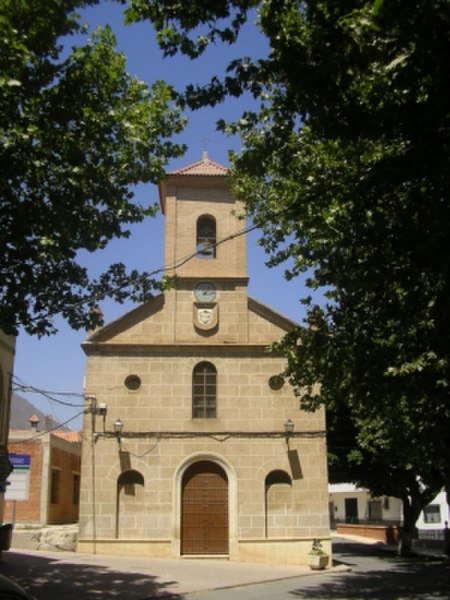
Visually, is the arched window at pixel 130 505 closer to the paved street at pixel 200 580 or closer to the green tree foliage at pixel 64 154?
the paved street at pixel 200 580

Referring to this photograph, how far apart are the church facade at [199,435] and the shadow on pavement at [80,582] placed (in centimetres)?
319

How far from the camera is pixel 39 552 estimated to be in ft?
67.7

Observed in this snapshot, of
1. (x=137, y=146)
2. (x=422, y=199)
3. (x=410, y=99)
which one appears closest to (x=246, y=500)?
(x=137, y=146)

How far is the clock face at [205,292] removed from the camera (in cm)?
2228

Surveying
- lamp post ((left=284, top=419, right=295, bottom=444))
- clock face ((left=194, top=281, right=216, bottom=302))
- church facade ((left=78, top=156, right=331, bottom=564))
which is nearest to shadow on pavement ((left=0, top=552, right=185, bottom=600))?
church facade ((left=78, top=156, right=331, bottom=564))

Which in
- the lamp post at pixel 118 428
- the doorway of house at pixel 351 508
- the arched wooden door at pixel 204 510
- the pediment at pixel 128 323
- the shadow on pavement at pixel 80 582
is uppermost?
the pediment at pixel 128 323

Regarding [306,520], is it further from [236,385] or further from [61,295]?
[61,295]

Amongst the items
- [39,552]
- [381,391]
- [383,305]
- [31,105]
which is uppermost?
[31,105]

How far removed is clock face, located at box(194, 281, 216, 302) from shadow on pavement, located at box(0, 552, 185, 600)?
893 cm

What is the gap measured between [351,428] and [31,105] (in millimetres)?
22924

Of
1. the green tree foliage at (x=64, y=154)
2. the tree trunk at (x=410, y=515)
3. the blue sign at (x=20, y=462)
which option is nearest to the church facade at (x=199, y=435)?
the blue sign at (x=20, y=462)

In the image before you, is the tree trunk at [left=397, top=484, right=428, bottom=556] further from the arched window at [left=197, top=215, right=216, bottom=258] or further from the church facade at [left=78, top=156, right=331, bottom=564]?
the arched window at [left=197, top=215, right=216, bottom=258]

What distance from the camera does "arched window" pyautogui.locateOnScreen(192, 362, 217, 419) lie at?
70.1ft

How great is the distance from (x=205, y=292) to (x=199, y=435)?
468cm
